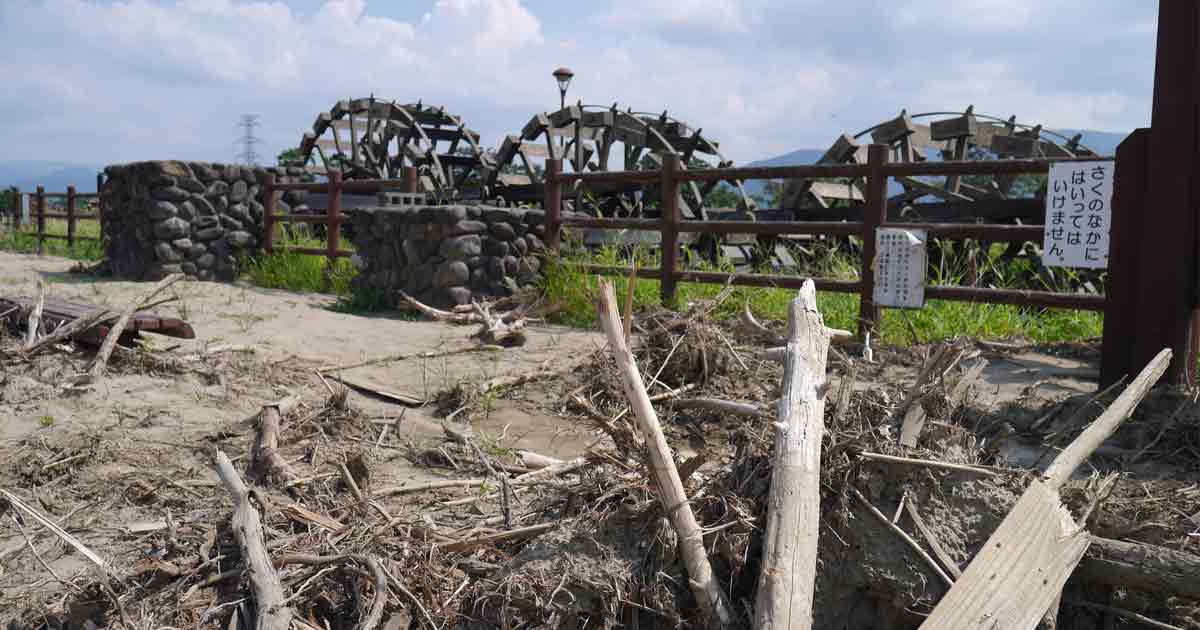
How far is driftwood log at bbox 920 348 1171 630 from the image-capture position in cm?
195

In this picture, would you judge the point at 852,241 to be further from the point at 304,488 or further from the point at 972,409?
the point at 304,488

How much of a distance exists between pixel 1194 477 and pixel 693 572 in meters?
2.30

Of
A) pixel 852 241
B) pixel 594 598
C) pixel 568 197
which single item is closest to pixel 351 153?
pixel 568 197

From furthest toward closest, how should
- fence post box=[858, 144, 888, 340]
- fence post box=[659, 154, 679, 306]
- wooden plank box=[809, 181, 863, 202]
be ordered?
wooden plank box=[809, 181, 863, 202], fence post box=[659, 154, 679, 306], fence post box=[858, 144, 888, 340]

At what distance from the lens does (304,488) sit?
3293 mm

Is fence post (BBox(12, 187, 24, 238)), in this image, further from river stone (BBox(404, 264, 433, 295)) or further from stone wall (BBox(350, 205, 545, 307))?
river stone (BBox(404, 264, 433, 295))

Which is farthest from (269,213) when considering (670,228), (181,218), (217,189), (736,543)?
(736,543)

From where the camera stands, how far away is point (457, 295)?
8.45 m

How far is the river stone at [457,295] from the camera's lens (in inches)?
333

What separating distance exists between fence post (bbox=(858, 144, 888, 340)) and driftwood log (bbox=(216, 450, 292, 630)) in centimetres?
477

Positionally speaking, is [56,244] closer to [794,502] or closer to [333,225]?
[333,225]

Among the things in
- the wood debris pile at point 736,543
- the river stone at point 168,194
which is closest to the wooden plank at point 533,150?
the river stone at point 168,194

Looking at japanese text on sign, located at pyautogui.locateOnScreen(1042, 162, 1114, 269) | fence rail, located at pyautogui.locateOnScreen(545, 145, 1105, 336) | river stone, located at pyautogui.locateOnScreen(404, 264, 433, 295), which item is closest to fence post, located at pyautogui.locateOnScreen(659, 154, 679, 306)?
fence rail, located at pyautogui.locateOnScreen(545, 145, 1105, 336)

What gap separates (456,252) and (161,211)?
511cm
